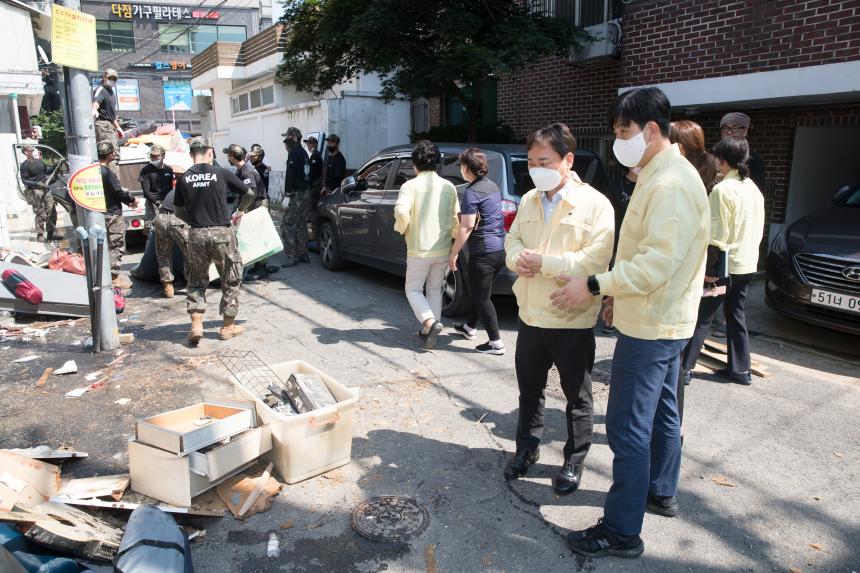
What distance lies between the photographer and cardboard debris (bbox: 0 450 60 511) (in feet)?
9.86

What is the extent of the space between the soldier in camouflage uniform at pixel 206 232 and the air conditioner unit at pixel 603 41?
686 centimetres

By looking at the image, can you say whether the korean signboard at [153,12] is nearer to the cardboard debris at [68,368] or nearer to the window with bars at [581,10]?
the window with bars at [581,10]

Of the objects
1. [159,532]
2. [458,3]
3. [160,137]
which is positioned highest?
[458,3]

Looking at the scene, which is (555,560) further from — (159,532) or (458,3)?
(458,3)

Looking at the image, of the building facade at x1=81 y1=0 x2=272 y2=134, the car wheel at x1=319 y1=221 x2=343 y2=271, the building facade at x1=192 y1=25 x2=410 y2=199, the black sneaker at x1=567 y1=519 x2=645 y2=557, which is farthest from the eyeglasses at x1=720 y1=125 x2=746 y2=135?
the building facade at x1=81 y1=0 x2=272 y2=134

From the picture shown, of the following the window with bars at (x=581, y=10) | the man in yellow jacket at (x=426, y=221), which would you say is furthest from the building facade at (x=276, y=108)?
the man in yellow jacket at (x=426, y=221)

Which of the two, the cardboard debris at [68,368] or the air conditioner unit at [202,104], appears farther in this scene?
the air conditioner unit at [202,104]

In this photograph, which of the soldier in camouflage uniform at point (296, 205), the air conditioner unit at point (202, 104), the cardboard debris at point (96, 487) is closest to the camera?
the cardboard debris at point (96, 487)

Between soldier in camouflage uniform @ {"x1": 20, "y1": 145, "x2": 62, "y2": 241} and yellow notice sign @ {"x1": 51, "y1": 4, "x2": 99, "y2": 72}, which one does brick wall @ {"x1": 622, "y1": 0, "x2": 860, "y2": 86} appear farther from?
soldier in camouflage uniform @ {"x1": 20, "y1": 145, "x2": 62, "y2": 241}

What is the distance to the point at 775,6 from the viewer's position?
7246 mm

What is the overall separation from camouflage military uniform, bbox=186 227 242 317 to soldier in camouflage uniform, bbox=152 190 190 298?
5.88ft

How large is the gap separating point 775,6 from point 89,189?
7.64 metres

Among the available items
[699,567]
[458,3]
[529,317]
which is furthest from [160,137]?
[699,567]

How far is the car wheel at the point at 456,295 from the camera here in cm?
668
